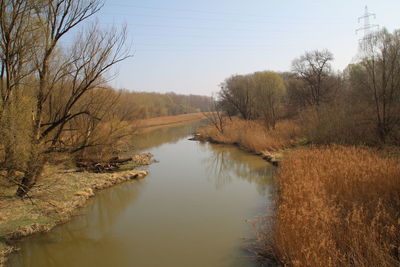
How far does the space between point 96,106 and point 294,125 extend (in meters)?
12.1

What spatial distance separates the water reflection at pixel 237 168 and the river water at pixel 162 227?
0.14 feet

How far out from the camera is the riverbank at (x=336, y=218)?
139 inches

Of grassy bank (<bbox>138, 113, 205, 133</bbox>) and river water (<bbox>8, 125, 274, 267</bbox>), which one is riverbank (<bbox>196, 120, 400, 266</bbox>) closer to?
river water (<bbox>8, 125, 274, 267</bbox>)

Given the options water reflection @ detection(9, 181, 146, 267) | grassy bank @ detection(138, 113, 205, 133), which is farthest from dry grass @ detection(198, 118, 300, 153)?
grassy bank @ detection(138, 113, 205, 133)

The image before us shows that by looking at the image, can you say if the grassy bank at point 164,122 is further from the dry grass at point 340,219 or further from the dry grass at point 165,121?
the dry grass at point 340,219

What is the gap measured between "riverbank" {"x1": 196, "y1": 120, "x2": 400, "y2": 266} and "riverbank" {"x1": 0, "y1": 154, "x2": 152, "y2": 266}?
4.92m

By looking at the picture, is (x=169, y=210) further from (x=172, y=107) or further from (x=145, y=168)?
(x=172, y=107)

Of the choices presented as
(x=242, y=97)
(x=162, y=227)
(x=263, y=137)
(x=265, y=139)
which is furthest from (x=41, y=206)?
(x=242, y=97)

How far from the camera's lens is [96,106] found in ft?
37.1

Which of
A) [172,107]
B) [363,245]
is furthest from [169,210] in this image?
[172,107]

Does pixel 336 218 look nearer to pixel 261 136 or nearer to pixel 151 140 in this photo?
pixel 261 136

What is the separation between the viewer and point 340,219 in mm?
4320

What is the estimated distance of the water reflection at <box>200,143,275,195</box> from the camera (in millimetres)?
10238

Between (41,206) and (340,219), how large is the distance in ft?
22.5
